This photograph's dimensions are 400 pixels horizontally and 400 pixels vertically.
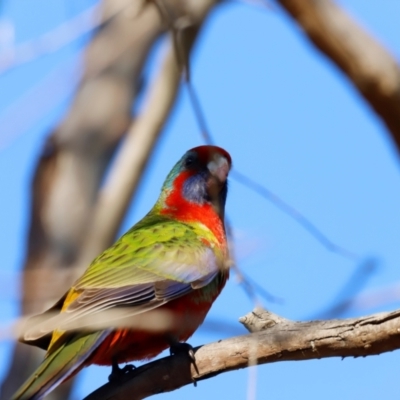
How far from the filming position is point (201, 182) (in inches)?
251

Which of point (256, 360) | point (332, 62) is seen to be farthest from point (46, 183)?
point (332, 62)

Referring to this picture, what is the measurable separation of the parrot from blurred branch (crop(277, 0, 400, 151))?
9.34 feet

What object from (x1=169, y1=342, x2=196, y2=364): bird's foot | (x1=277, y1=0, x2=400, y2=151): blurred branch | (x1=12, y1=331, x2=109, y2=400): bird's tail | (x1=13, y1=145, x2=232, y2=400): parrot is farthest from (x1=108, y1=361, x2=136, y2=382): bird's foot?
(x1=277, y1=0, x2=400, y2=151): blurred branch

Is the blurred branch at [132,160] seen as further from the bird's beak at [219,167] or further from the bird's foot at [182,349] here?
the bird's foot at [182,349]

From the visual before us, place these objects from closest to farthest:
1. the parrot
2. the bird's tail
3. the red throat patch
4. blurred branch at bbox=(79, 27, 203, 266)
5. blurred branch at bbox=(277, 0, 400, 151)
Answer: blurred branch at bbox=(277, 0, 400, 151) → the bird's tail → the parrot → the red throat patch → blurred branch at bbox=(79, 27, 203, 266)

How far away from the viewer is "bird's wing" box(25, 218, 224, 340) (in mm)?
4738

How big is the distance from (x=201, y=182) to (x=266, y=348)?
8.26ft

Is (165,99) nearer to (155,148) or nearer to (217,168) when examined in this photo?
(155,148)

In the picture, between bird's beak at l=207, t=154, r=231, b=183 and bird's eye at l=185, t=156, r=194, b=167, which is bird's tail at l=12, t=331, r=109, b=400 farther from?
bird's eye at l=185, t=156, r=194, b=167

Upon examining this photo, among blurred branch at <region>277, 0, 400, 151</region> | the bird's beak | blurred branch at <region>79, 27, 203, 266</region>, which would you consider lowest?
blurred branch at <region>277, 0, 400, 151</region>

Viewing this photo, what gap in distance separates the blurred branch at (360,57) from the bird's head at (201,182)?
433cm

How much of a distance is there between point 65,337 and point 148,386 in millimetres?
565

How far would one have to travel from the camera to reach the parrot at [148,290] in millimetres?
4406

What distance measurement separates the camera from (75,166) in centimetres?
810
